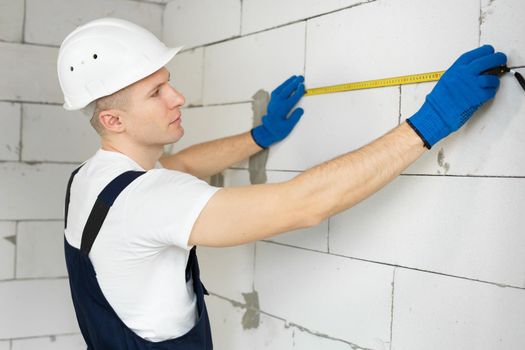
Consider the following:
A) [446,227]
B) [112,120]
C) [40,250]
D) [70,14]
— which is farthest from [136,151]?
[70,14]

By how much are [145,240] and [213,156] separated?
2.87 feet

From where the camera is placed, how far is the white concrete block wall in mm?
3211

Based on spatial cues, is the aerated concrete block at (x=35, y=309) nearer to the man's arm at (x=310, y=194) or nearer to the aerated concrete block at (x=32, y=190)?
the aerated concrete block at (x=32, y=190)

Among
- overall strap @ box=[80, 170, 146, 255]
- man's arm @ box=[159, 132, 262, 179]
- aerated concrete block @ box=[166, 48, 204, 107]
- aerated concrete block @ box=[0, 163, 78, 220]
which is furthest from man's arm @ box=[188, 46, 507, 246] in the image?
aerated concrete block @ box=[0, 163, 78, 220]

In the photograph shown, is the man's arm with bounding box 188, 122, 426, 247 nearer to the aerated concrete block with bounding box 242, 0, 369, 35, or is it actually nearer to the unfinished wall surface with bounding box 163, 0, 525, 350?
the unfinished wall surface with bounding box 163, 0, 525, 350

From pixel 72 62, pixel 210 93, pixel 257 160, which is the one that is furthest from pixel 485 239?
pixel 210 93

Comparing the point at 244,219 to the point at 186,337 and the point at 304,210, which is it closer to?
the point at 304,210

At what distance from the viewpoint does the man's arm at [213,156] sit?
268 centimetres

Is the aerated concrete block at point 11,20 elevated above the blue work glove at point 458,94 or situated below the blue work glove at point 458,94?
above

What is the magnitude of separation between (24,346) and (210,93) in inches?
63.0

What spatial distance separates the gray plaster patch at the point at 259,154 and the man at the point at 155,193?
62cm

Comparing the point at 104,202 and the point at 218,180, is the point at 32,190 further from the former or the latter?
the point at 104,202

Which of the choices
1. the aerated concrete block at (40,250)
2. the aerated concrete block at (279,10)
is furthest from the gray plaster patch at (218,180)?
the aerated concrete block at (40,250)

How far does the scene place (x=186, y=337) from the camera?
2125mm
